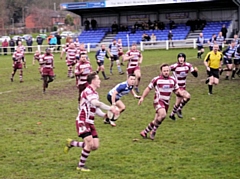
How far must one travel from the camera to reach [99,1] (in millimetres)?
51844

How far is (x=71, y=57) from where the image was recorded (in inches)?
992

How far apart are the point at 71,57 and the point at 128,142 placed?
15197 millimetres

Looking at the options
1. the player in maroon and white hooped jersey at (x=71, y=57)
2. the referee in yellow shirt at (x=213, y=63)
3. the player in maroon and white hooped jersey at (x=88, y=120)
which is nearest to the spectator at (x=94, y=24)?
the player in maroon and white hooped jersey at (x=71, y=57)

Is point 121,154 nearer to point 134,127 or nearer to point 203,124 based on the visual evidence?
point 134,127

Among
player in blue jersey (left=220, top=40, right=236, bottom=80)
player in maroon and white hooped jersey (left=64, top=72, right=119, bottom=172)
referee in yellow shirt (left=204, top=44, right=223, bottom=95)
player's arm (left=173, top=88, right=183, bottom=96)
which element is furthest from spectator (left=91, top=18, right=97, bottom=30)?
player in maroon and white hooped jersey (left=64, top=72, right=119, bottom=172)

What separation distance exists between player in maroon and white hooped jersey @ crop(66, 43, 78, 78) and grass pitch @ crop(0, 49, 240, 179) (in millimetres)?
6904

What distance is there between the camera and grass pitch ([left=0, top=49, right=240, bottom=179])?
835 centimetres

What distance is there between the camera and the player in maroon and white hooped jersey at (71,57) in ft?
82.3

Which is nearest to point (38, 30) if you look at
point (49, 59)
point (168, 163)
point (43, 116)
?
point (49, 59)

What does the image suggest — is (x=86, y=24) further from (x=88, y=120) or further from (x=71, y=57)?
(x=88, y=120)

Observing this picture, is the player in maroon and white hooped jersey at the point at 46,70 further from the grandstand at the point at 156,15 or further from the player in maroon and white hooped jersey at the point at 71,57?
the grandstand at the point at 156,15

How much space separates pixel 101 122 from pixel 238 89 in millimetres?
7788

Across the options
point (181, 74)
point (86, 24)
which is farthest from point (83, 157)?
point (86, 24)

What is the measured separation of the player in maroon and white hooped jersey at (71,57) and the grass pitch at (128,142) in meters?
6.90
